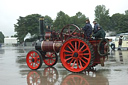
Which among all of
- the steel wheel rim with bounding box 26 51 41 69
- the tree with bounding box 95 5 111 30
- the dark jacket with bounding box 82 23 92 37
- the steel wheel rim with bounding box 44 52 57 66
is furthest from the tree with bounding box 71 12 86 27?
the dark jacket with bounding box 82 23 92 37

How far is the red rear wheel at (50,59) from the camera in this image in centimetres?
1045

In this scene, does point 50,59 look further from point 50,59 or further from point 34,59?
point 34,59

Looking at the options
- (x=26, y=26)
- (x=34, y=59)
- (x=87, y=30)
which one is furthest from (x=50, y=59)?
(x=26, y=26)

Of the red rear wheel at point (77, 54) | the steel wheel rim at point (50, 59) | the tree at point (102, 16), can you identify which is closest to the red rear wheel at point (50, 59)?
the steel wheel rim at point (50, 59)

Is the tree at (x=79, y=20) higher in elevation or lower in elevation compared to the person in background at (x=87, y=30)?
higher

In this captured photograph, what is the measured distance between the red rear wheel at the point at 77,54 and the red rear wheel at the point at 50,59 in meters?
1.88

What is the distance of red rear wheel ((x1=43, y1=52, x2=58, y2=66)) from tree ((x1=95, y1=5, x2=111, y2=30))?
71.1m

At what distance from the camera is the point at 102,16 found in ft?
270

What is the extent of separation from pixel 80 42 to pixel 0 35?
15397 cm

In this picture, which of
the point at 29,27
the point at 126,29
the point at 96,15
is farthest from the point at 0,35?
the point at 126,29

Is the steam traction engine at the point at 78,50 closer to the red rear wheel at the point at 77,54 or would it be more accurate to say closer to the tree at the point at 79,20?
the red rear wheel at the point at 77,54

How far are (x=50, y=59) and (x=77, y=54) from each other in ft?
8.69

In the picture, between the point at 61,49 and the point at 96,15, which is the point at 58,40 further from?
the point at 96,15

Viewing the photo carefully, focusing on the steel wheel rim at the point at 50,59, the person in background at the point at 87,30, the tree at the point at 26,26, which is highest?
the tree at the point at 26,26
